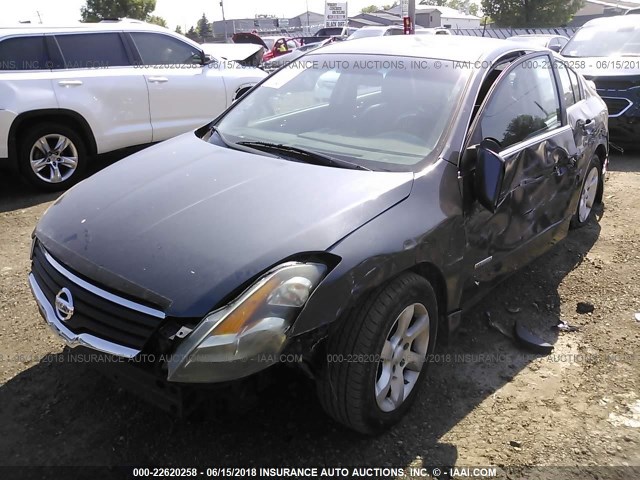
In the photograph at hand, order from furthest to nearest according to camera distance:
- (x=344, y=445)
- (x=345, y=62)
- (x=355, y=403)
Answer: (x=345, y=62) → (x=344, y=445) → (x=355, y=403)

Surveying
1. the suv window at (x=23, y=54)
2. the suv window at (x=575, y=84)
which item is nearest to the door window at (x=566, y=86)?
the suv window at (x=575, y=84)

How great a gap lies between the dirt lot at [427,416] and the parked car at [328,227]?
0.24 m

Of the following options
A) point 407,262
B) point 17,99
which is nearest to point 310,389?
point 407,262

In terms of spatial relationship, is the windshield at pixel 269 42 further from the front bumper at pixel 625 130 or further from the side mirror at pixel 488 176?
the side mirror at pixel 488 176

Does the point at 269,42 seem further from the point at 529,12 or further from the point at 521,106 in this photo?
the point at 521,106

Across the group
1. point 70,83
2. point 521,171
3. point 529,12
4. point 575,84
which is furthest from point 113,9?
point 521,171

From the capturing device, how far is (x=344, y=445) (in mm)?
2457

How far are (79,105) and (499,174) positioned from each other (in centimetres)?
501

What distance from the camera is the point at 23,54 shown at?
584 centimetres

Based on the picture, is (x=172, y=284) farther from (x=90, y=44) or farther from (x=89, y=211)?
(x=90, y=44)

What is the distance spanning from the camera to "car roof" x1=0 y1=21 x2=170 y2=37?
19.0 feet

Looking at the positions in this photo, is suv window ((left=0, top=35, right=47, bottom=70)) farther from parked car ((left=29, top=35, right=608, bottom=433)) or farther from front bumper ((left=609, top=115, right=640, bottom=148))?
front bumper ((left=609, top=115, right=640, bottom=148))

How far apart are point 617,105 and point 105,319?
7.06m

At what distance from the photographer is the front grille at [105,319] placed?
6.62 ft
